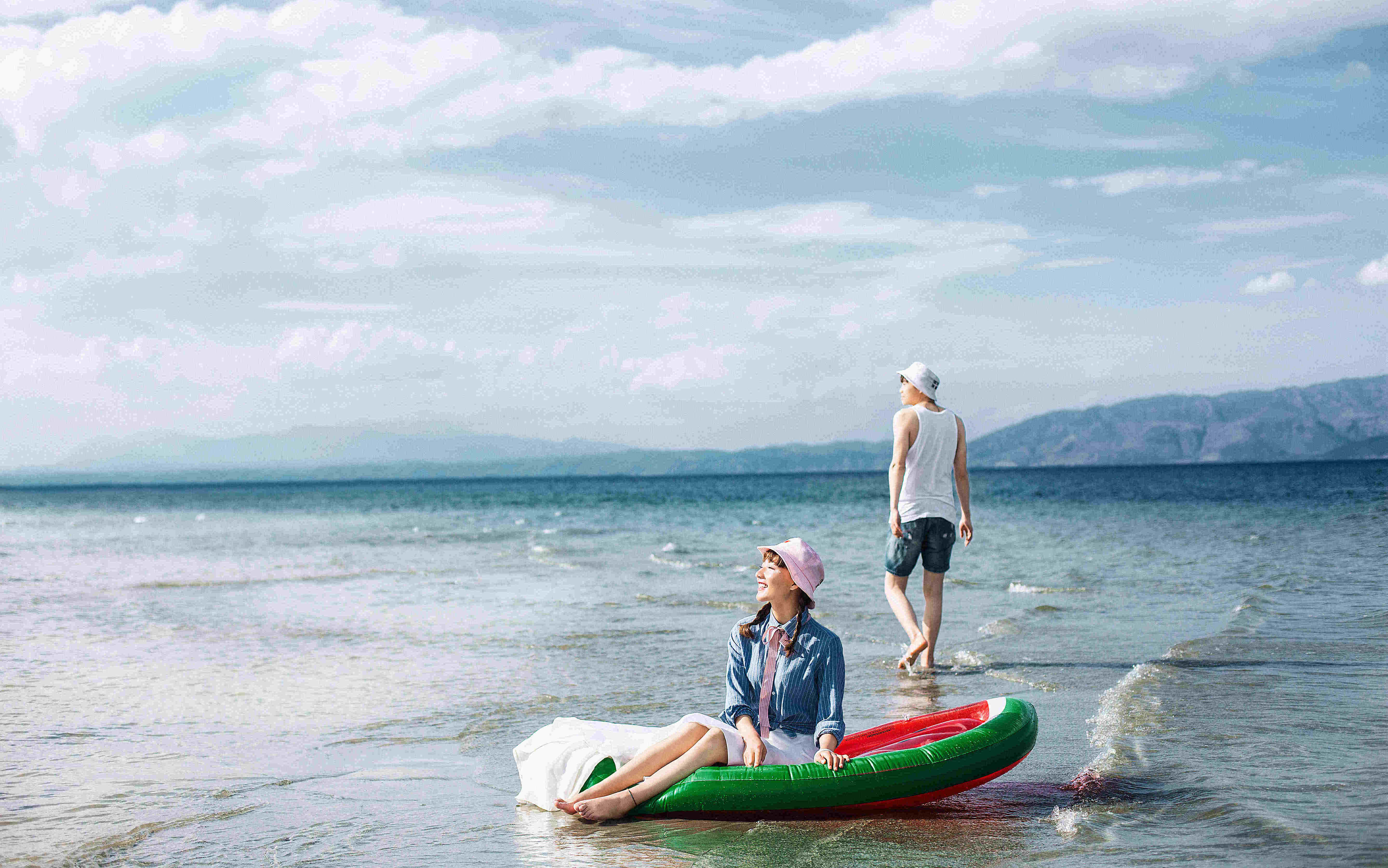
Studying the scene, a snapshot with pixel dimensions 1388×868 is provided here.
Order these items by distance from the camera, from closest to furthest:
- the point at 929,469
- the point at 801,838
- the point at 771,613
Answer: the point at 801,838, the point at 771,613, the point at 929,469

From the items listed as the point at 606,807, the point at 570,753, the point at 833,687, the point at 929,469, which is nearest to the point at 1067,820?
the point at 833,687

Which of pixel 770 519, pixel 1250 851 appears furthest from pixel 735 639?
pixel 770 519

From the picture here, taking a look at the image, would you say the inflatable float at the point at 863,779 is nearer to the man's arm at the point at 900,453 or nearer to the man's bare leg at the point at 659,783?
the man's bare leg at the point at 659,783

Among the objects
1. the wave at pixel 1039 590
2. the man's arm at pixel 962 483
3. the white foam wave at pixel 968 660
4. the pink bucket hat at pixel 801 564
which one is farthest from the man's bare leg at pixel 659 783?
the wave at pixel 1039 590

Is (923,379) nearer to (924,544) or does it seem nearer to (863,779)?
(924,544)

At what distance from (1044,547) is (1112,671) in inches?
569

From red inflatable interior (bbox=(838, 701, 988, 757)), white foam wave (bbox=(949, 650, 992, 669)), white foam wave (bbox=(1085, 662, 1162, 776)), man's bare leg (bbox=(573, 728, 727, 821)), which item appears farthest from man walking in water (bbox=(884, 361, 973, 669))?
man's bare leg (bbox=(573, 728, 727, 821))

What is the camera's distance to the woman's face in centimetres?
481

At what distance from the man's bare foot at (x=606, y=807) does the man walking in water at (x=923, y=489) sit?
361 cm

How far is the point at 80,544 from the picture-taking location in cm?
3138

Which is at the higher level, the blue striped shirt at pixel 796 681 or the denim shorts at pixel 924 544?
the denim shorts at pixel 924 544

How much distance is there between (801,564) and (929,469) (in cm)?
350

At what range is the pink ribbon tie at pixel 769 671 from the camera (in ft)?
16.1

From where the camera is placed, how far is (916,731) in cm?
560
